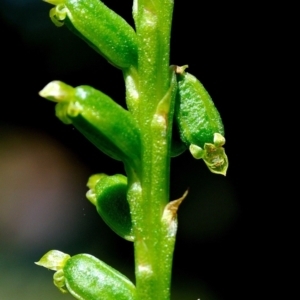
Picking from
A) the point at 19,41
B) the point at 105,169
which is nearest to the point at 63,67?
the point at 19,41

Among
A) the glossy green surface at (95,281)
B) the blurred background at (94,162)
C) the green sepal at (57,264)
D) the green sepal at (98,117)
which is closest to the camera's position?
the green sepal at (98,117)

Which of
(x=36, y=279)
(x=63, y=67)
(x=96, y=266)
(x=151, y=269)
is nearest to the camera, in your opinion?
(x=151, y=269)

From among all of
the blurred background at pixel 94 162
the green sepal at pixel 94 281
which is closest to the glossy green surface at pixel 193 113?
the green sepal at pixel 94 281

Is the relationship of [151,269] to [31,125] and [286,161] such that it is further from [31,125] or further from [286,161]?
[31,125]

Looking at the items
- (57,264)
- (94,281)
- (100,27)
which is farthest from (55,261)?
(100,27)

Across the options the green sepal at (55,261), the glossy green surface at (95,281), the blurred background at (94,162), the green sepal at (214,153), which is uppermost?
the blurred background at (94,162)

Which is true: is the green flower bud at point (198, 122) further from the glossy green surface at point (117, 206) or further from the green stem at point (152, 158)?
the glossy green surface at point (117, 206)
